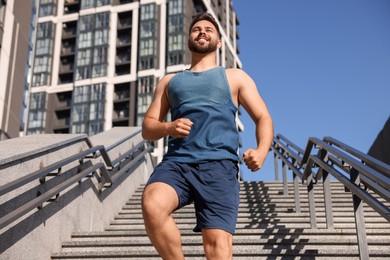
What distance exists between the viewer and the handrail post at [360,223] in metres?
3.82

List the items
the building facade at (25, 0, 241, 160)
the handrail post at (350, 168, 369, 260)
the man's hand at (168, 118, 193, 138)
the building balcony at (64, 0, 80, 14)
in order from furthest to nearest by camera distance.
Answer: the building balcony at (64, 0, 80, 14)
the building facade at (25, 0, 241, 160)
the handrail post at (350, 168, 369, 260)
the man's hand at (168, 118, 193, 138)

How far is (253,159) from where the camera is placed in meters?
2.34

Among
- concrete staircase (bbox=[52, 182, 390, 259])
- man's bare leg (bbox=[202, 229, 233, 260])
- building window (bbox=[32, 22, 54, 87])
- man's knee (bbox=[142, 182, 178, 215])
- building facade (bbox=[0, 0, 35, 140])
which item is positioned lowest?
concrete staircase (bbox=[52, 182, 390, 259])

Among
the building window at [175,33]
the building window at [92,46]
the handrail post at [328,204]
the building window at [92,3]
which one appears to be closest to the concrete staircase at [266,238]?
the handrail post at [328,204]

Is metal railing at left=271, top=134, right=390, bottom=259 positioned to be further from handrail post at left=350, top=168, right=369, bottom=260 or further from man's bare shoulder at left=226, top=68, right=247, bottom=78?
man's bare shoulder at left=226, top=68, right=247, bottom=78

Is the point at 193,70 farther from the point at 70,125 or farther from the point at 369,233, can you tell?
the point at 70,125

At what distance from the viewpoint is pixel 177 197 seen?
2391 mm

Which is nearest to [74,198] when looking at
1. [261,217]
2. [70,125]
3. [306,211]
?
[261,217]

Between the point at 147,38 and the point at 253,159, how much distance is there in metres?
53.1

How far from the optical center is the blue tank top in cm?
254

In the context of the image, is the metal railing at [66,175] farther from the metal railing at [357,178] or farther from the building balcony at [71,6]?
the building balcony at [71,6]

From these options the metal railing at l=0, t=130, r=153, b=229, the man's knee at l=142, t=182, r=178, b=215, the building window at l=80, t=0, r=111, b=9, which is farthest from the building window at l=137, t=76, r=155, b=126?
the man's knee at l=142, t=182, r=178, b=215

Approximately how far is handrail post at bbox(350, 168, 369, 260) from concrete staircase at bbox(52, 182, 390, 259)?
363 mm

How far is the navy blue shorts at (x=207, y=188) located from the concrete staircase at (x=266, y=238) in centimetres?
206
